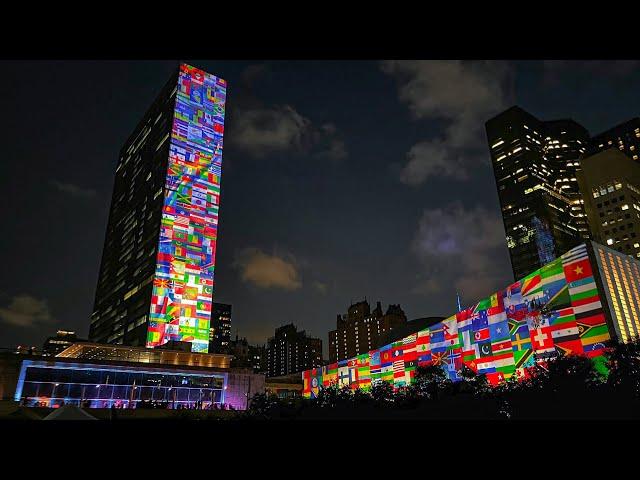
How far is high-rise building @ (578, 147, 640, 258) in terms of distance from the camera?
14125cm

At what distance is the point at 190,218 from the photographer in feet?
383

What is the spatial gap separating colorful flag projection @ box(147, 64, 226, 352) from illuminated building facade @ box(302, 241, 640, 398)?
201 feet

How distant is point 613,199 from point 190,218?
5516 inches

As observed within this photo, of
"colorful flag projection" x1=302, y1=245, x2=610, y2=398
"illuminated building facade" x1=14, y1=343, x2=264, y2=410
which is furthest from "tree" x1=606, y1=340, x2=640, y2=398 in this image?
"illuminated building facade" x1=14, y1=343, x2=264, y2=410

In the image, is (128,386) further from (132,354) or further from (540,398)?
(540,398)

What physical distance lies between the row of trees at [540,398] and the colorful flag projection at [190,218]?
148 feet

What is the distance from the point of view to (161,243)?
11100cm

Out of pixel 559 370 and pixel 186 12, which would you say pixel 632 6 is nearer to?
pixel 186 12

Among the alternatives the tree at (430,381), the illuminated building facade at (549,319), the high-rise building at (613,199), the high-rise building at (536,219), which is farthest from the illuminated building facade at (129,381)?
the high-rise building at (536,219)

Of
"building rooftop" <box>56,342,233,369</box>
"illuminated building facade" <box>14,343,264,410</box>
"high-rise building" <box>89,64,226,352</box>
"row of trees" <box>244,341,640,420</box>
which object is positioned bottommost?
"row of trees" <box>244,341,640,420</box>

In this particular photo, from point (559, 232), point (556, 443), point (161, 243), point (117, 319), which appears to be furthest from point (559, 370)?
point (559, 232)

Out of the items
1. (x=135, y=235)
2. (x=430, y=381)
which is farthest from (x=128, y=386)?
(x=135, y=235)

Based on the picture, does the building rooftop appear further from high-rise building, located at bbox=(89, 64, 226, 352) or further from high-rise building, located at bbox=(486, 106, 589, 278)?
high-rise building, located at bbox=(486, 106, 589, 278)

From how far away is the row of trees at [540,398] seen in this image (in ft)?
99.3
